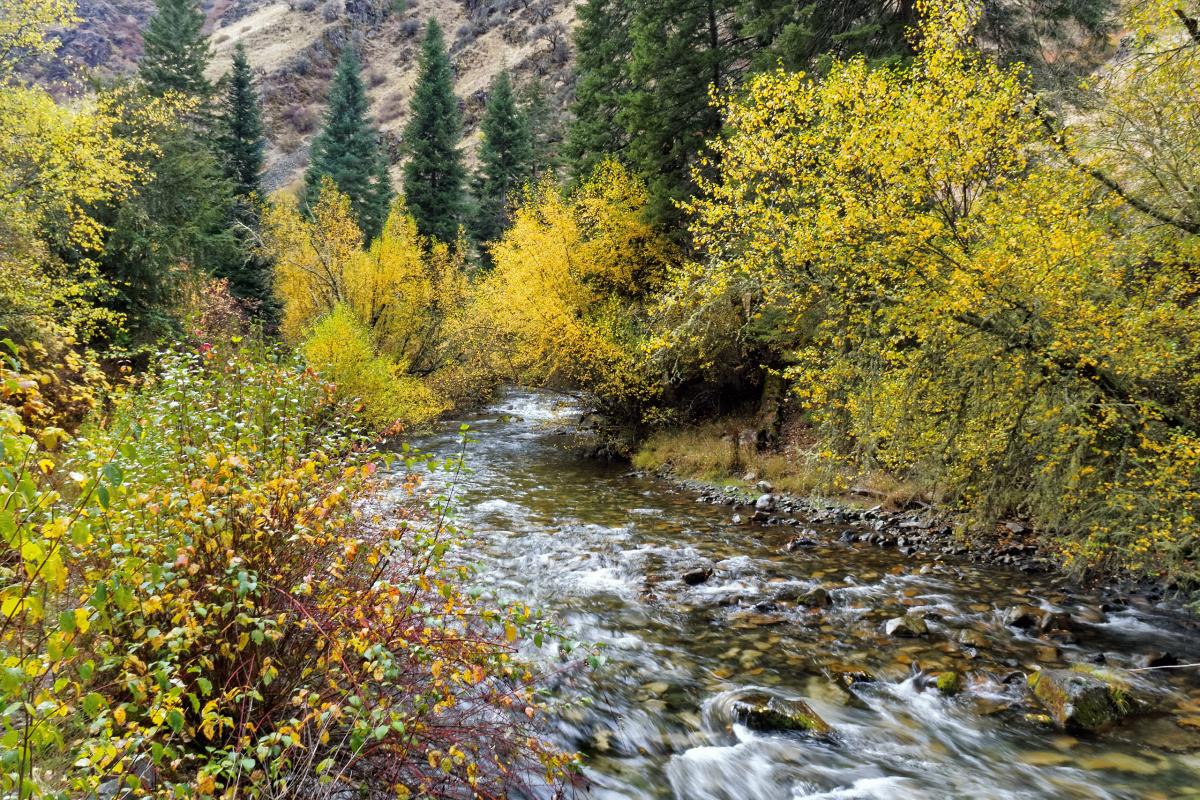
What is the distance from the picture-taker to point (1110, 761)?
15.8ft

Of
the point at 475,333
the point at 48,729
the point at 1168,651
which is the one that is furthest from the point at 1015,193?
the point at 475,333

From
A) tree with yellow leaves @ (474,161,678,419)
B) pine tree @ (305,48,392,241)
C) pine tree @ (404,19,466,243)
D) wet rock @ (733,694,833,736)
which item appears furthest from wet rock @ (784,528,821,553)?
pine tree @ (305,48,392,241)

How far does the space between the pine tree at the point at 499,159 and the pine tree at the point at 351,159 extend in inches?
250

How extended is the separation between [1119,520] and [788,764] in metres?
4.93

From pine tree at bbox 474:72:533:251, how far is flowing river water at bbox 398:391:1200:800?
106ft

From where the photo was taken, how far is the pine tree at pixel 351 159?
4084cm

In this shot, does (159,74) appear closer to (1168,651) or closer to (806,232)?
(806,232)

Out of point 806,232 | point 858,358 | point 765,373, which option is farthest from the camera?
point 765,373

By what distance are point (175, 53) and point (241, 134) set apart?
4684 mm

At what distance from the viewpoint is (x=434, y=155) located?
3750 cm

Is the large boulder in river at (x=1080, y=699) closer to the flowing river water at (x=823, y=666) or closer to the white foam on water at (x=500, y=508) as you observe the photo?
the flowing river water at (x=823, y=666)

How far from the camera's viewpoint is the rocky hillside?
70.9 m

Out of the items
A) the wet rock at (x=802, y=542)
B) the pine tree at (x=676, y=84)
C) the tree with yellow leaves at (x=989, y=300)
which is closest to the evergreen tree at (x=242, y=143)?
the pine tree at (x=676, y=84)

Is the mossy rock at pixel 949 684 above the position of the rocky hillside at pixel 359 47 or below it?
below
